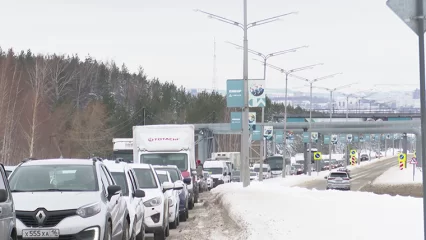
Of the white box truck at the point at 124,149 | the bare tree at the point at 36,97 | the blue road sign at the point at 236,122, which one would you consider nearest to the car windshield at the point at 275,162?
the bare tree at the point at 36,97

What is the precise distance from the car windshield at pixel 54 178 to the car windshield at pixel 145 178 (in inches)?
233

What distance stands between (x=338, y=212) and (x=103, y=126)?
6944 cm

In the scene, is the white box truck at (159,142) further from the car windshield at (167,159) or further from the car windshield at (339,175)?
the car windshield at (339,175)

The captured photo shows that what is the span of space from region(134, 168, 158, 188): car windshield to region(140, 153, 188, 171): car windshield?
12593 millimetres

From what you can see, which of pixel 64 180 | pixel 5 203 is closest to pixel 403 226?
pixel 64 180

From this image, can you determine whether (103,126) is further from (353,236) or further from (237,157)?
(353,236)

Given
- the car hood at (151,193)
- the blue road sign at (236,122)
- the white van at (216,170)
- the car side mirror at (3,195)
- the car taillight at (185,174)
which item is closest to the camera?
the car side mirror at (3,195)

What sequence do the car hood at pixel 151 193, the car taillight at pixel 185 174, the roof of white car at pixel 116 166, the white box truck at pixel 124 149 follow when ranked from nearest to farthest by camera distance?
the roof of white car at pixel 116 166 < the car hood at pixel 151 193 < the car taillight at pixel 185 174 < the white box truck at pixel 124 149

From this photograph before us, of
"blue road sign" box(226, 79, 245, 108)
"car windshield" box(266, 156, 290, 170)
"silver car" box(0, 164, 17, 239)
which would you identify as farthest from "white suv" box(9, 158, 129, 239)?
"car windshield" box(266, 156, 290, 170)

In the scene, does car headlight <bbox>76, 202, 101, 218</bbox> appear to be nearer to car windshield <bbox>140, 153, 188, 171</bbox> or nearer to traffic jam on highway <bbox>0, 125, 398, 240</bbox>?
traffic jam on highway <bbox>0, 125, 398, 240</bbox>

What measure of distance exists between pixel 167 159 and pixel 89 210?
20815 mm

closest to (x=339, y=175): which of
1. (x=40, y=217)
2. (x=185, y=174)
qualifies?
(x=185, y=174)

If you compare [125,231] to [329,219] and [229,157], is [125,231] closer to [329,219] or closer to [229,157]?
[329,219]

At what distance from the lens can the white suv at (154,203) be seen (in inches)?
703
